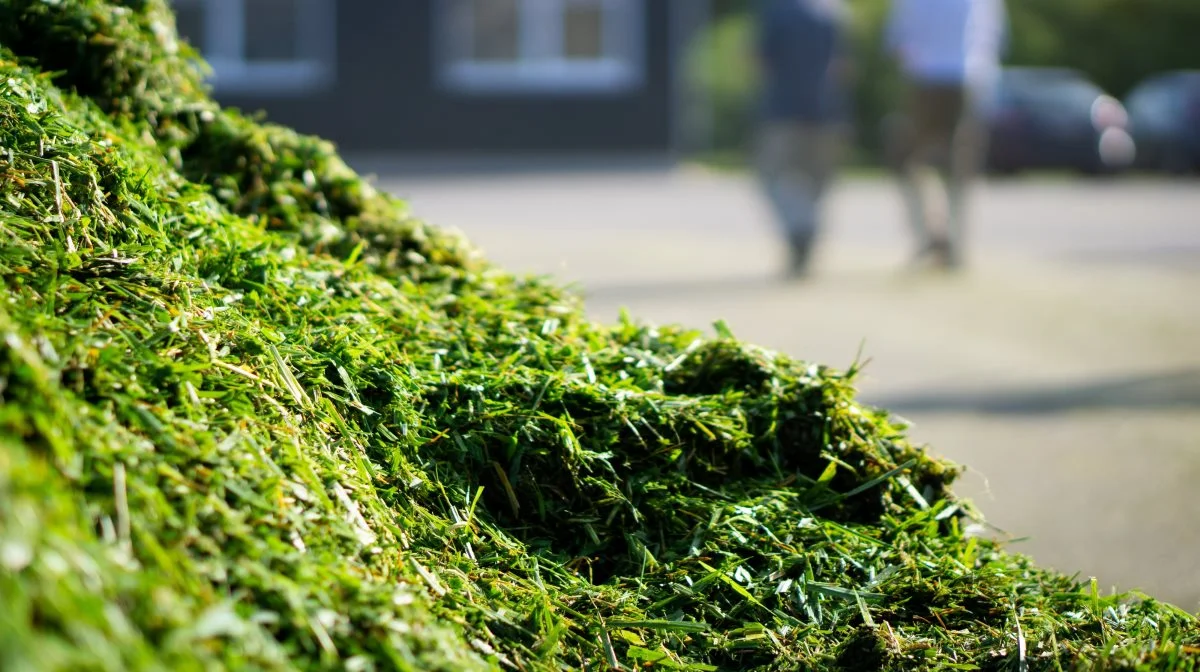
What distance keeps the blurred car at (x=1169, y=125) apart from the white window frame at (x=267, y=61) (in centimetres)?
1633

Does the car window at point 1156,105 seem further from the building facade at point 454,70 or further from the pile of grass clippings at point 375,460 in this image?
the pile of grass clippings at point 375,460

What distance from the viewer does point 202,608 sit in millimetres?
1665

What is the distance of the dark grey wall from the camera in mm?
26453

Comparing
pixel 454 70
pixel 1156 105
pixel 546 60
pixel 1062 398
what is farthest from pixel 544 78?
pixel 1062 398

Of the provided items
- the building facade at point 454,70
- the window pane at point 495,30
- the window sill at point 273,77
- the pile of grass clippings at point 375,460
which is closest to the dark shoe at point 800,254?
the pile of grass clippings at point 375,460

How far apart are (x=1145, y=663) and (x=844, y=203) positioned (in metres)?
16.9

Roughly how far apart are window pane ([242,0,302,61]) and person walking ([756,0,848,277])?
1783cm

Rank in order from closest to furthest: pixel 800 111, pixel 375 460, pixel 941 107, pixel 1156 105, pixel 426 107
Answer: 1. pixel 375 460
2. pixel 800 111
3. pixel 941 107
4. pixel 1156 105
5. pixel 426 107

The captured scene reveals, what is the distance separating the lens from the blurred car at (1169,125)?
24.5 metres

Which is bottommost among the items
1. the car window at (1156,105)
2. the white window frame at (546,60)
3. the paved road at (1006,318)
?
the paved road at (1006,318)

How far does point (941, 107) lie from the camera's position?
11141mm

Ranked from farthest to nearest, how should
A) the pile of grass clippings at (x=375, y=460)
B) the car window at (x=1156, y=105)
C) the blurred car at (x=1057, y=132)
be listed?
the car window at (x=1156, y=105), the blurred car at (x=1057, y=132), the pile of grass clippings at (x=375, y=460)

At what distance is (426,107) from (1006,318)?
19.5 m

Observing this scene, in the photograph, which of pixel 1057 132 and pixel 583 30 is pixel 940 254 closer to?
pixel 1057 132
